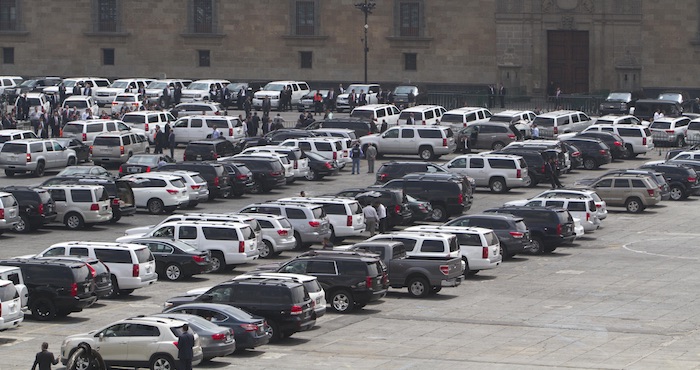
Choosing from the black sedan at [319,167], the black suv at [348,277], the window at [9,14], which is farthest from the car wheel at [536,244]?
the window at [9,14]

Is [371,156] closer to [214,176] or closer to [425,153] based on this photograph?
[425,153]

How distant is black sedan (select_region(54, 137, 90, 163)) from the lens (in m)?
67.7

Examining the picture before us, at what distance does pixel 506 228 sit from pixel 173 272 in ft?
34.3

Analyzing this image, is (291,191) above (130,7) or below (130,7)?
below

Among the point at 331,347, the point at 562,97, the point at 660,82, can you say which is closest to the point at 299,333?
the point at 331,347

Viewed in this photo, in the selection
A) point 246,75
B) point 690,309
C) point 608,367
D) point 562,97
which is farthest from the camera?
point 246,75

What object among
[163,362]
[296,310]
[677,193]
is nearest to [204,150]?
[677,193]

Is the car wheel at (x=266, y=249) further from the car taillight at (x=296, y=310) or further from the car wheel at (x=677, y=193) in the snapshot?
the car wheel at (x=677, y=193)

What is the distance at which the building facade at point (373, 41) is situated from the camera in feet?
299

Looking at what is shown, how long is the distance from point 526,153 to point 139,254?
25452 mm

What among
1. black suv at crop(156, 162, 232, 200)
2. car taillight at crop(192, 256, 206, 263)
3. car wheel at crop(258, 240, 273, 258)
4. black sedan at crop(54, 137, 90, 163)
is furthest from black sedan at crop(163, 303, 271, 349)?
black sedan at crop(54, 137, 90, 163)

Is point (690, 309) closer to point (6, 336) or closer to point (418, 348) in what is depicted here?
point (418, 348)

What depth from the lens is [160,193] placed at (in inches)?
2227

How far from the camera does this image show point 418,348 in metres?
35.8
